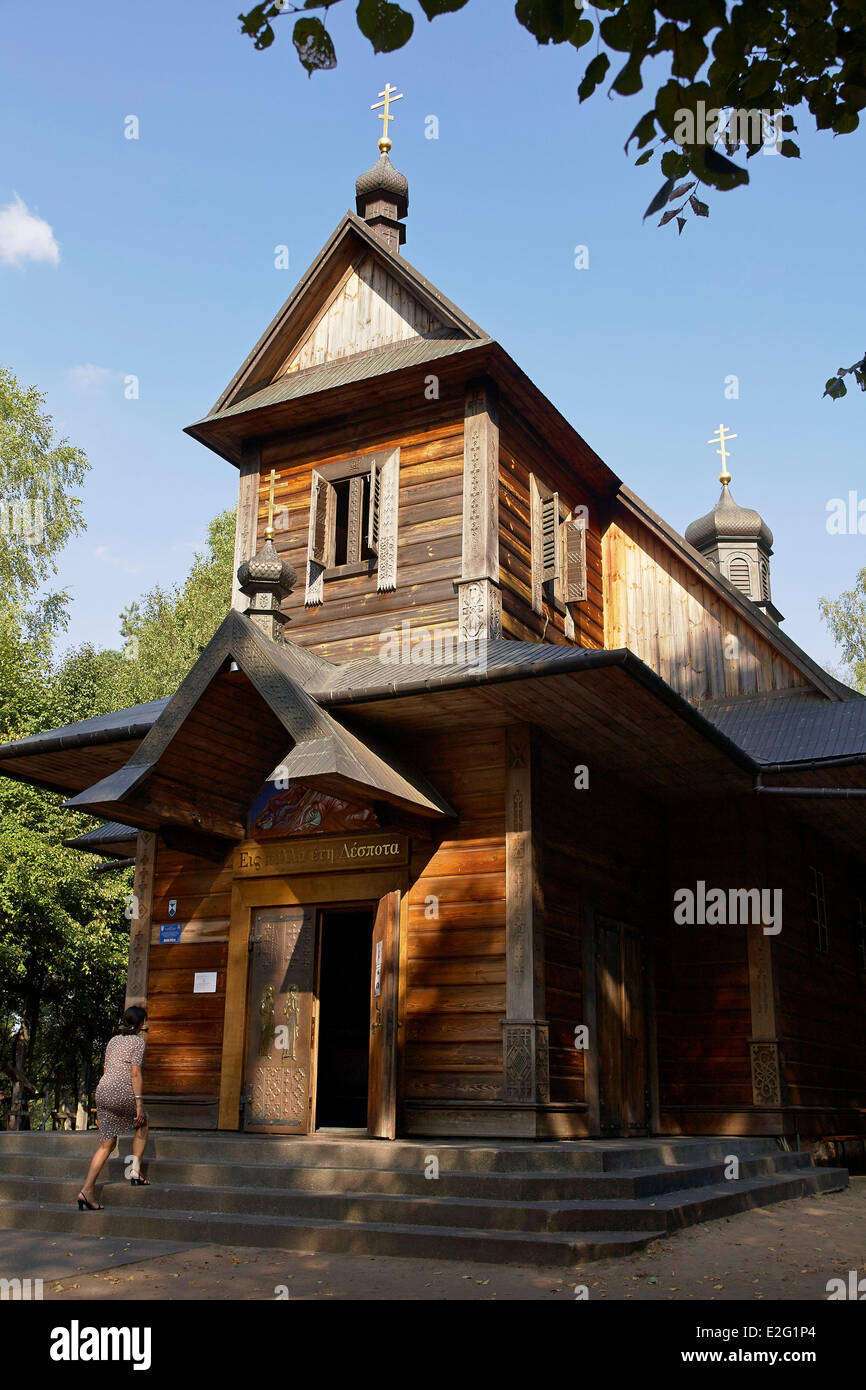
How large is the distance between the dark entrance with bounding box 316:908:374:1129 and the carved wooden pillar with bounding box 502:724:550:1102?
17.4 ft

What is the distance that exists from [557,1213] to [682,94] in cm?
568

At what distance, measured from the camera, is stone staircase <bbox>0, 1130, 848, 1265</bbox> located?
6750 millimetres

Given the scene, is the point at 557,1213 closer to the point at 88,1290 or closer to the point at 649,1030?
the point at 88,1290

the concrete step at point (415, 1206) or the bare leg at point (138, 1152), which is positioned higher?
the bare leg at point (138, 1152)

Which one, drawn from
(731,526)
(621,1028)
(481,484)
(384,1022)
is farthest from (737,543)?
(384,1022)

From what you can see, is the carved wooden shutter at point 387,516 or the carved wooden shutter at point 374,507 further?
the carved wooden shutter at point 374,507

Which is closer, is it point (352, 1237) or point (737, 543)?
point (352, 1237)

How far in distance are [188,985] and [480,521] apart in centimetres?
524

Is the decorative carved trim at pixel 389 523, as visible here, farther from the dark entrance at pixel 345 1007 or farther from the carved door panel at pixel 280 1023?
the dark entrance at pixel 345 1007

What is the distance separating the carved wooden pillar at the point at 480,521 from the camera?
1123 cm

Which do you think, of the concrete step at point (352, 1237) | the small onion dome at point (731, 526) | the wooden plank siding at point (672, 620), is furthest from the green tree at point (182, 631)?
the concrete step at point (352, 1237)

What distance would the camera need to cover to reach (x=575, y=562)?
13.5 meters

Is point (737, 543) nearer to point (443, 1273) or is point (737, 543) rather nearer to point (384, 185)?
point (384, 185)

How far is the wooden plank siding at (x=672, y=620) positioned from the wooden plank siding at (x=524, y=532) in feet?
2.00
